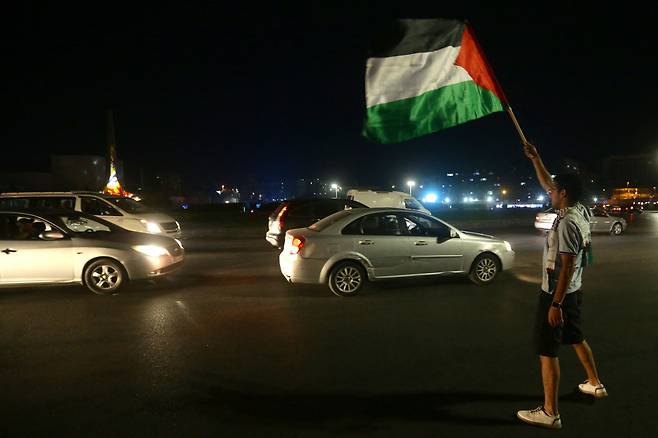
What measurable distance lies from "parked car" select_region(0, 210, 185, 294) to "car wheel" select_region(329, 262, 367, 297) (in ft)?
10.8

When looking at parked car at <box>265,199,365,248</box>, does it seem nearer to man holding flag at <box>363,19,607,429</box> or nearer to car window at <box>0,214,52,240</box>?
car window at <box>0,214,52,240</box>

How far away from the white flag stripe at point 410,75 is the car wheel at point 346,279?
3552 millimetres

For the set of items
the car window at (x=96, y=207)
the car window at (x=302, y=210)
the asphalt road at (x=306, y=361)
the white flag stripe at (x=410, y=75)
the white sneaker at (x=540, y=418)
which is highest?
the white flag stripe at (x=410, y=75)

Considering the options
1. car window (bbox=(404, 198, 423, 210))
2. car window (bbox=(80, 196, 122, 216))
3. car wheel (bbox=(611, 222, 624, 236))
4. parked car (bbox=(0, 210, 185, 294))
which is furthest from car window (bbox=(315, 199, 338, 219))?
car wheel (bbox=(611, 222, 624, 236))

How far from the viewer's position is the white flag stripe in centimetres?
509

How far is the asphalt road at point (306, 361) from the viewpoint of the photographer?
3.71 m

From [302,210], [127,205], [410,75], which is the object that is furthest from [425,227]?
[127,205]

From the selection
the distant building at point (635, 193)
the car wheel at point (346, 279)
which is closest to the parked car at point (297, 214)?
the car wheel at point (346, 279)

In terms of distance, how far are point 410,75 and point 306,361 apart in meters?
3.34

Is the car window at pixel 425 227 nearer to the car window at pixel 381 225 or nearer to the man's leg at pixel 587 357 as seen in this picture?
the car window at pixel 381 225

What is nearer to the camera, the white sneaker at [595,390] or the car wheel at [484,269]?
the white sneaker at [595,390]

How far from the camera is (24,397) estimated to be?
13.6ft

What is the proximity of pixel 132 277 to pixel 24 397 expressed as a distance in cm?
434

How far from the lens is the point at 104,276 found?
8.31 metres
